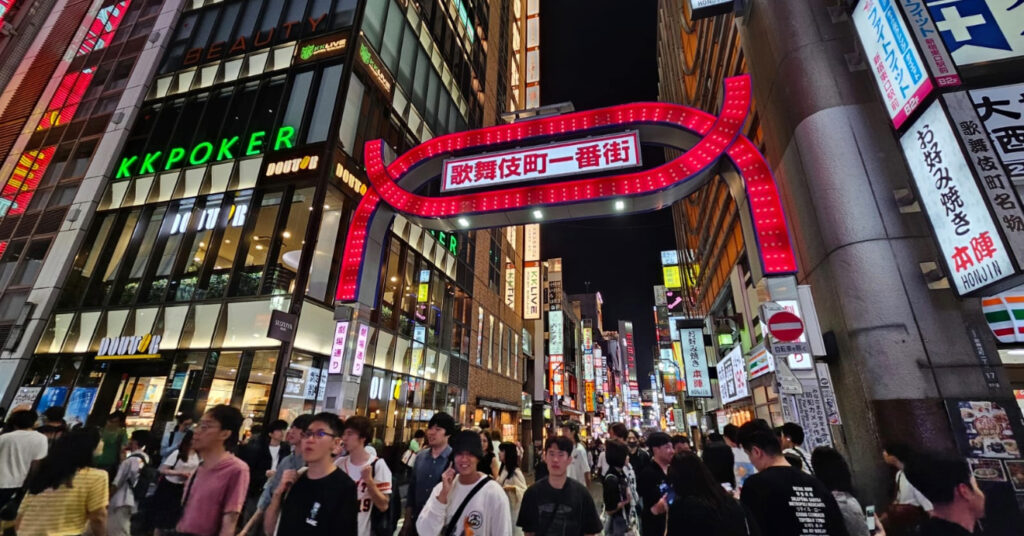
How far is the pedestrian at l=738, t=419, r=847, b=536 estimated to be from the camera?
3.21 metres

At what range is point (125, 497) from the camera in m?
5.29

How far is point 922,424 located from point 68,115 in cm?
3159

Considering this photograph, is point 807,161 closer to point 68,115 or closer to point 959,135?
point 959,135

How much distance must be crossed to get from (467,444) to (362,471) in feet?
4.97

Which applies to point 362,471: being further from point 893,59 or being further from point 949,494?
point 893,59

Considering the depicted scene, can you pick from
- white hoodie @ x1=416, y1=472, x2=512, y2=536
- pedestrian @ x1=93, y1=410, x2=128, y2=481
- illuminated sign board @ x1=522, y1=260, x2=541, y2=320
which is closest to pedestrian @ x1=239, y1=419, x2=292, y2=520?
pedestrian @ x1=93, y1=410, x2=128, y2=481

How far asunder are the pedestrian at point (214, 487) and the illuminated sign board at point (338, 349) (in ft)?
18.8

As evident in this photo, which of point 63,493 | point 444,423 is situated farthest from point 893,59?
point 63,493

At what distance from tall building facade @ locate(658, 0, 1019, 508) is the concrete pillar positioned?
19mm

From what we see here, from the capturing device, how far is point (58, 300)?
1565cm

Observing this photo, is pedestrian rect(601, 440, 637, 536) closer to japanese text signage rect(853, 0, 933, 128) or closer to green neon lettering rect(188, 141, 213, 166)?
japanese text signage rect(853, 0, 933, 128)

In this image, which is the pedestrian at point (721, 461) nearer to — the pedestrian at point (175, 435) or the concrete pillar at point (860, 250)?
the concrete pillar at point (860, 250)

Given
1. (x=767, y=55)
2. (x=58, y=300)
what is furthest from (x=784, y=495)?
(x=58, y=300)

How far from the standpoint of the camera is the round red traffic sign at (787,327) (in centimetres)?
667
